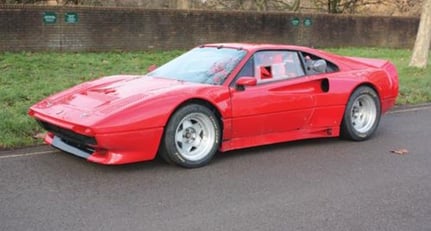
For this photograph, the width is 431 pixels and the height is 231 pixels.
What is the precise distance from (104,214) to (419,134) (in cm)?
507

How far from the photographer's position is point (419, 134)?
26.3 ft

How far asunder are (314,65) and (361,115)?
1099 millimetres

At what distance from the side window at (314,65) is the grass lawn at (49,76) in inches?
132

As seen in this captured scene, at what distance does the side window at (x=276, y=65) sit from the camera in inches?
264

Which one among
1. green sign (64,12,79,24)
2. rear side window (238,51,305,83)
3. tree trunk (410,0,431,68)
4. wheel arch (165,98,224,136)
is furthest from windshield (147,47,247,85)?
tree trunk (410,0,431,68)

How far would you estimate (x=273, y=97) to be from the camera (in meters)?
6.59

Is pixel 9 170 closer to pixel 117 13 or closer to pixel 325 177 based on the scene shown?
pixel 325 177

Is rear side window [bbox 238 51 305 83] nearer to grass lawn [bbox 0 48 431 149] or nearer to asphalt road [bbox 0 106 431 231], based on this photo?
asphalt road [bbox 0 106 431 231]

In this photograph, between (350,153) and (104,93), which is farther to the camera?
(350,153)

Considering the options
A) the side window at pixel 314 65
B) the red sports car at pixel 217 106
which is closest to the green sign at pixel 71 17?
the red sports car at pixel 217 106

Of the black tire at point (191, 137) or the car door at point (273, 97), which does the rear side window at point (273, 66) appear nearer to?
the car door at point (273, 97)

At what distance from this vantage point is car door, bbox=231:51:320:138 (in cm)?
634

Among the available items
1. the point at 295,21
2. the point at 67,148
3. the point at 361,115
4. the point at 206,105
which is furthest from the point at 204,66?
the point at 295,21

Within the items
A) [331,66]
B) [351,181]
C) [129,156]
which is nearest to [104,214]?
[129,156]
